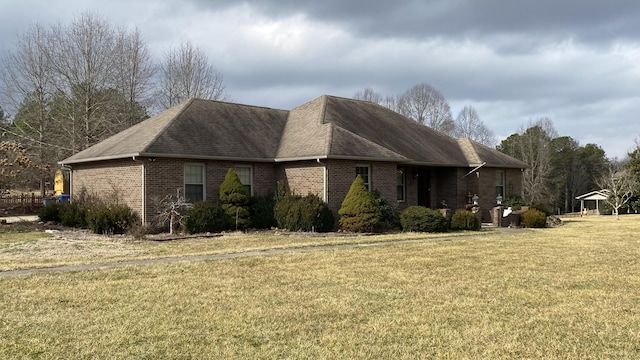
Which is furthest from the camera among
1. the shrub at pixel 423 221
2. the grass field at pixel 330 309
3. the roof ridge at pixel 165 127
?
the shrub at pixel 423 221

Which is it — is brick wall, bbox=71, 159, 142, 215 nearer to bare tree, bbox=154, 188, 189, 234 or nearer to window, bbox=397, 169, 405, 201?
bare tree, bbox=154, 188, 189, 234

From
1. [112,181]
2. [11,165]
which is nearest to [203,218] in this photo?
[112,181]

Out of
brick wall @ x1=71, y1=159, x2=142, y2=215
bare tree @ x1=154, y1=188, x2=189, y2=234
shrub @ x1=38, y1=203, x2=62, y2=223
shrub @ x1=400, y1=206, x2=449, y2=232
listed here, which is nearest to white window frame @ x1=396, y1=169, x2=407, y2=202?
shrub @ x1=400, y1=206, x2=449, y2=232

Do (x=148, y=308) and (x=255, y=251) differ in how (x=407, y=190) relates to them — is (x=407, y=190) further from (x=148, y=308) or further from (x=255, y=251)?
(x=148, y=308)

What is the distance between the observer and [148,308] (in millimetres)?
7344

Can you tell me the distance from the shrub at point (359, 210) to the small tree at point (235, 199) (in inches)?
148

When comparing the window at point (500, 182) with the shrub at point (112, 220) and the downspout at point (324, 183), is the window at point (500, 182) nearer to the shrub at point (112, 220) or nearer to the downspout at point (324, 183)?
the downspout at point (324, 183)

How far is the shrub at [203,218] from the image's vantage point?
19.2m

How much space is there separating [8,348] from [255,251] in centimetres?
841

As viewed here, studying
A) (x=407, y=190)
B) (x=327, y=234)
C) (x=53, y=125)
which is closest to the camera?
(x=327, y=234)

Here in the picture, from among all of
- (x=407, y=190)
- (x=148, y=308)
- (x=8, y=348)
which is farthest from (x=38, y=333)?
(x=407, y=190)

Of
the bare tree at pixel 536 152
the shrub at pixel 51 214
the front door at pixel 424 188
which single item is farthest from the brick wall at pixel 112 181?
the bare tree at pixel 536 152

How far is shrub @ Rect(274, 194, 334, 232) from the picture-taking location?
1972cm

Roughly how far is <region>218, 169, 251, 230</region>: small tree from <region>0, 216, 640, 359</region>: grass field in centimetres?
813
